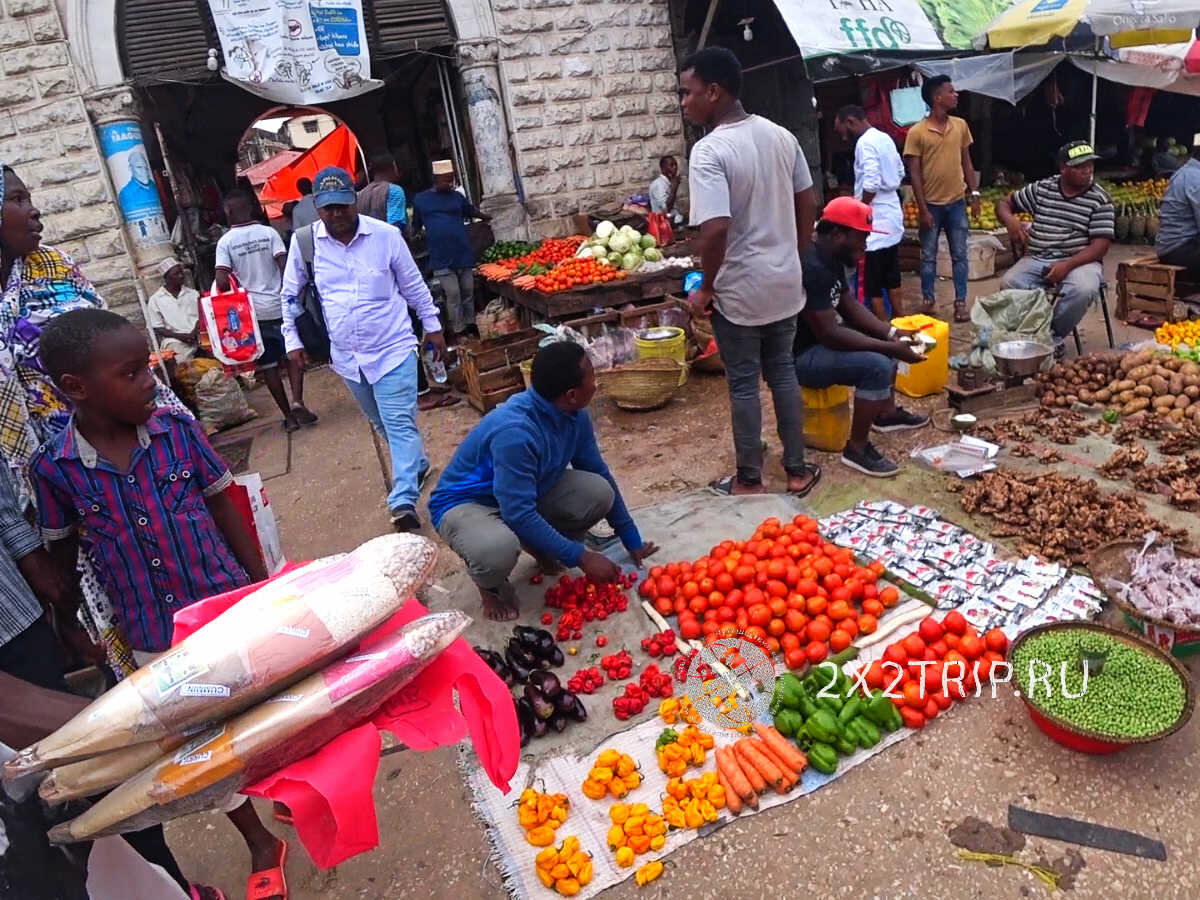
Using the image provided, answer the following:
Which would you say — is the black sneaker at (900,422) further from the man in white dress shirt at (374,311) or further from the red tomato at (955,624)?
the man in white dress shirt at (374,311)

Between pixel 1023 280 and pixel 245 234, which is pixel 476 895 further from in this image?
pixel 245 234

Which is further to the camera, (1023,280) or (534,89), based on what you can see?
(534,89)

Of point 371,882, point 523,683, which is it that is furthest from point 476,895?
point 523,683

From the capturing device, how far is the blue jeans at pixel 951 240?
24.6ft

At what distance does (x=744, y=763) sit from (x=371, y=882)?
52.9 inches

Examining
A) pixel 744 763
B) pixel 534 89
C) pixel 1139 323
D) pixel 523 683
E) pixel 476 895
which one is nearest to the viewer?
pixel 476 895

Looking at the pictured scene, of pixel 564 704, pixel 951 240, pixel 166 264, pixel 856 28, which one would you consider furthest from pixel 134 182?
pixel 951 240

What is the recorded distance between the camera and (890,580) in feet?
12.2

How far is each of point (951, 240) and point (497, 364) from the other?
14.9ft

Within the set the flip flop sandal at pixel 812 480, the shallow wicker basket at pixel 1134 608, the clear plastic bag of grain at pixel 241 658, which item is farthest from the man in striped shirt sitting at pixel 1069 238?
the clear plastic bag of grain at pixel 241 658

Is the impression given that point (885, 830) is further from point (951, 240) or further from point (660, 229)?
point (660, 229)

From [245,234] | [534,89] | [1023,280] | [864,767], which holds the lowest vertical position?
[864,767]

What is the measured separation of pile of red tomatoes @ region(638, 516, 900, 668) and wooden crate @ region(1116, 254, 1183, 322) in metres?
5.02

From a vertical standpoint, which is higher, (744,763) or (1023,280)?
(1023,280)
